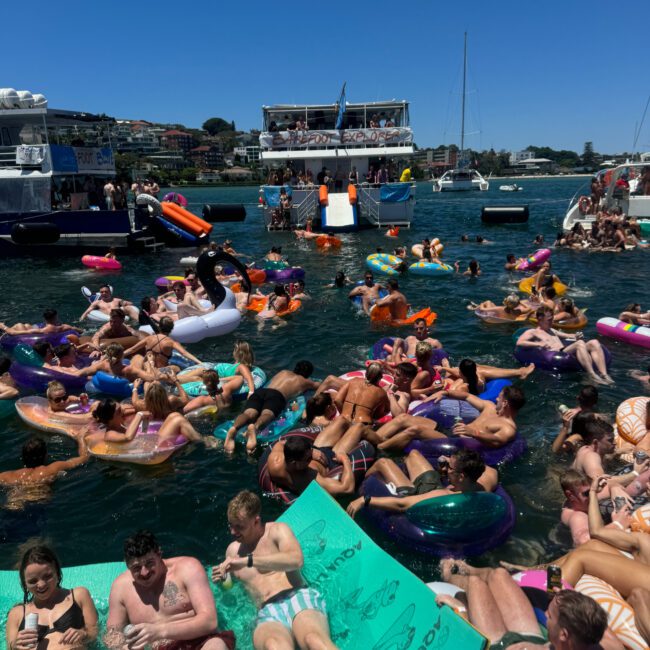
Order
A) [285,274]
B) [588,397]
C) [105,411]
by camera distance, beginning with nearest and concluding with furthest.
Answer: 1. [588,397]
2. [105,411]
3. [285,274]

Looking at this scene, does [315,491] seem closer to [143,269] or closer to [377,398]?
[377,398]

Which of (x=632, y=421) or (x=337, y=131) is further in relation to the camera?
(x=337, y=131)

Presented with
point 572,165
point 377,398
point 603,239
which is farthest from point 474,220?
point 572,165

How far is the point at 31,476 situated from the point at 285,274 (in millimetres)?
11808

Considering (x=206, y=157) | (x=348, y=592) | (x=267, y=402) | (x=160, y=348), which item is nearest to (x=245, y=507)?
(x=348, y=592)

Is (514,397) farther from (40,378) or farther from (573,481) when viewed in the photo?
(40,378)

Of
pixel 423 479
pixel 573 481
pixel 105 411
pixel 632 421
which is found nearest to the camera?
pixel 573 481

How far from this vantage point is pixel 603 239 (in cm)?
2286

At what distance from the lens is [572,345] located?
383 inches

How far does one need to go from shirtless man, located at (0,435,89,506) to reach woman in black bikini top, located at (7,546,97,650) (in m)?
2.76

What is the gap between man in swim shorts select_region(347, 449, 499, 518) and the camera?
17.1ft

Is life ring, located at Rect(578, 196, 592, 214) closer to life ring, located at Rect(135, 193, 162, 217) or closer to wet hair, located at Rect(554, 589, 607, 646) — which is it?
life ring, located at Rect(135, 193, 162, 217)

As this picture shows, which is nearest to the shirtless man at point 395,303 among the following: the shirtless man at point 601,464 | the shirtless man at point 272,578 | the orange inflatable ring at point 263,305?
the orange inflatable ring at point 263,305

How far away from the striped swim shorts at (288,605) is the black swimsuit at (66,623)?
4.26ft
